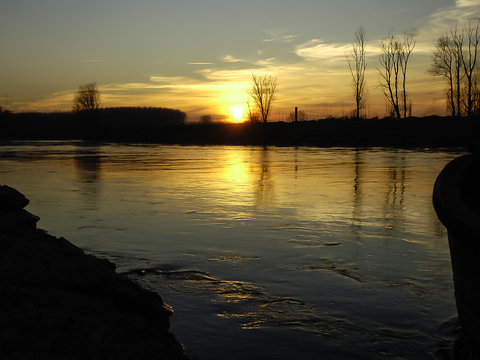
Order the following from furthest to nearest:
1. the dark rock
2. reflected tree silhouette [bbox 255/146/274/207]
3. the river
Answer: reflected tree silhouette [bbox 255/146/274/207]
the dark rock
the river

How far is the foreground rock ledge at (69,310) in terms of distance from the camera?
2.24 m

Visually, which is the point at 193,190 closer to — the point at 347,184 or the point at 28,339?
the point at 347,184

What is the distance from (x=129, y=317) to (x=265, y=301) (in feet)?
3.89

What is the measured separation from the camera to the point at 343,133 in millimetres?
45750

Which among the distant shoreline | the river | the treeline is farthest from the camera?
the treeline

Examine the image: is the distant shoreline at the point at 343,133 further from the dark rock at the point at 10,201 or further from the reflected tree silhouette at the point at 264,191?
the dark rock at the point at 10,201

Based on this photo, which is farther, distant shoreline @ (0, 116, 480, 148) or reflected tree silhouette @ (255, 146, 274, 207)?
distant shoreline @ (0, 116, 480, 148)

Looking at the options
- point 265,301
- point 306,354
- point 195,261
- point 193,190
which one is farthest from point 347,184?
point 306,354

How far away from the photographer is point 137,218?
6.86 metres

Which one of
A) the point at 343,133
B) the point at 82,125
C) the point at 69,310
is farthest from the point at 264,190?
the point at 82,125

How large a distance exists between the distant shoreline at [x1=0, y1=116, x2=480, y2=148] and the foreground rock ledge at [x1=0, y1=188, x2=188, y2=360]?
30.9 metres

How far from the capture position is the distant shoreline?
38.3 metres

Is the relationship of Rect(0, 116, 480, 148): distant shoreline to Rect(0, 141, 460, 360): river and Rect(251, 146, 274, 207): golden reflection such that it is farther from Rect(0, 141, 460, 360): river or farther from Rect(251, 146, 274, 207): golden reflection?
Rect(0, 141, 460, 360): river

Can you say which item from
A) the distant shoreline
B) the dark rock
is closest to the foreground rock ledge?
the dark rock
